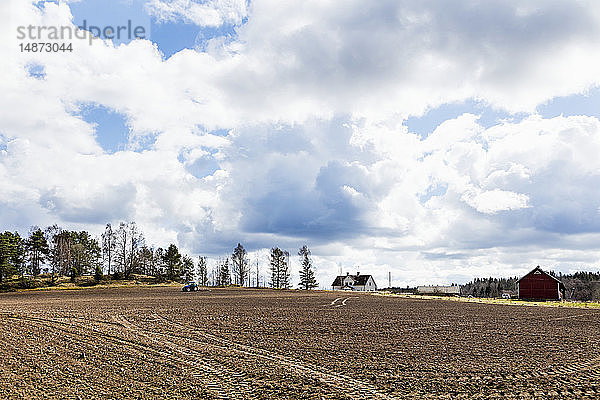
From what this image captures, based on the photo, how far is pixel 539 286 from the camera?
9356cm

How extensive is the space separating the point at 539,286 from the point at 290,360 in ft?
278

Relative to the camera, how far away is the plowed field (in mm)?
15516

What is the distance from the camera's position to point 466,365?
62.8 feet

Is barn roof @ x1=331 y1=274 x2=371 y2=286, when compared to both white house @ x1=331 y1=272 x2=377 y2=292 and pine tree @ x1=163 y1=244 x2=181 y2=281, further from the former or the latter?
pine tree @ x1=163 y1=244 x2=181 y2=281

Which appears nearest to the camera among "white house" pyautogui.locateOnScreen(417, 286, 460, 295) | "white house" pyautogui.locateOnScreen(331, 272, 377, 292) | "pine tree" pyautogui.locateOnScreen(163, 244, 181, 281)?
"pine tree" pyautogui.locateOnScreen(163, 244, 181, 281)

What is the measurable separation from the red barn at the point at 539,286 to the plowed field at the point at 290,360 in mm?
65627

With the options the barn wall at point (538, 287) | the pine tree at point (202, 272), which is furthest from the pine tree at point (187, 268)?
the barn wall at point (538, 287)

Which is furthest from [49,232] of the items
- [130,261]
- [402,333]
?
[402,333]

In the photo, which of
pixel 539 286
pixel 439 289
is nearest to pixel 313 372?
pixel 539 286

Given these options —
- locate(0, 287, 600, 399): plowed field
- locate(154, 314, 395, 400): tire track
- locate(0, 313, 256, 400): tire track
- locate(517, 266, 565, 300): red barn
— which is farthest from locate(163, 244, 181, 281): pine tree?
locate(154, 314, 395, 400): tire track

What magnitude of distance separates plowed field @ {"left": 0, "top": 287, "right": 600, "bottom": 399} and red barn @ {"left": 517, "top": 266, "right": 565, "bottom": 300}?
65.6m

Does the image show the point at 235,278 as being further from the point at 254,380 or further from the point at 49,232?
the point at 254,380

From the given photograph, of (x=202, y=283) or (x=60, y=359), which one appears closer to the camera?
(x=60, y=359)

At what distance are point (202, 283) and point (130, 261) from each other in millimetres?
33564
